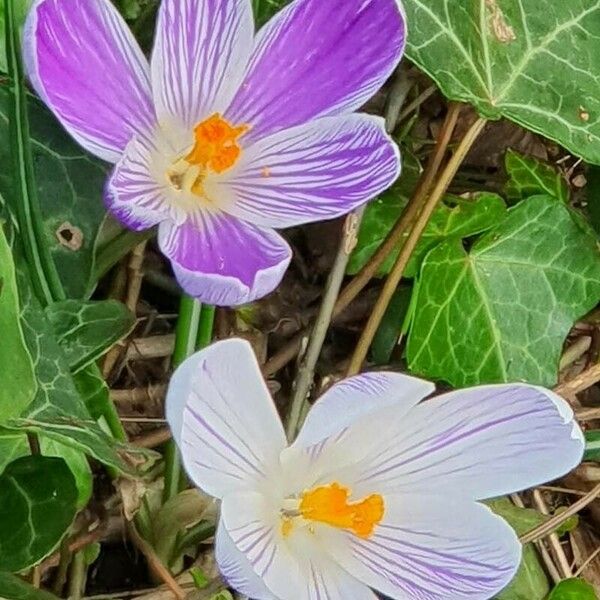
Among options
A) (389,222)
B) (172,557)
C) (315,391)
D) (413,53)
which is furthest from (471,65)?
(172,557)

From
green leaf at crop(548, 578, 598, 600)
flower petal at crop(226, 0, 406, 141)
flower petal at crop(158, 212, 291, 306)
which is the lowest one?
green leaf at crop(548, 578, 598, 600)

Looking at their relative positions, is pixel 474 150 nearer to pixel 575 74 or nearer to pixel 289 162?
pixel 575 74

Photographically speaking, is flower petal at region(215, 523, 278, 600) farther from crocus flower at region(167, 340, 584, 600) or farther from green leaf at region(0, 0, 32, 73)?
green leaf at region(0, 0, 32, 73)

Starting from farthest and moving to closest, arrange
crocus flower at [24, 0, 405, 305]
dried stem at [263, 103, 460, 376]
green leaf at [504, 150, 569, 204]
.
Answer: green leaf at [504, 150, 569, 204] < dried stem at [263, 103, 460, 376] < crocus flower at [24, 0, 405, 305]

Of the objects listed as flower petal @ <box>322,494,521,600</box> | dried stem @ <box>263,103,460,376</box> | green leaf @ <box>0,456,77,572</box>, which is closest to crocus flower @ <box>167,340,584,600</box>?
flower petal @ <box>322,494,521,600</box>

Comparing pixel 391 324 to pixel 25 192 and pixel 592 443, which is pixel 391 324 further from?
pixel 25 192

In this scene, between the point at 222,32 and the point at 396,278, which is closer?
the point at 222,32

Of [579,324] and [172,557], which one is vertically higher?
[579,324]
